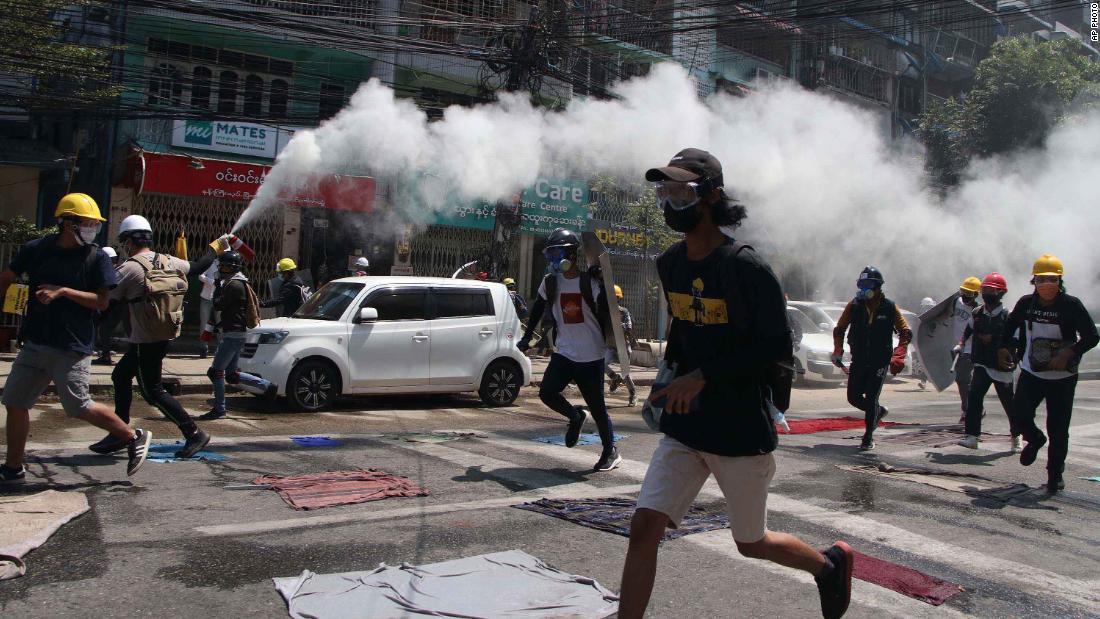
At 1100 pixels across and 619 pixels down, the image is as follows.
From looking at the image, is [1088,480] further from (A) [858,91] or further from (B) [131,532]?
(A) [858,91]

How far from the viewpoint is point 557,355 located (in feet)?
23.6

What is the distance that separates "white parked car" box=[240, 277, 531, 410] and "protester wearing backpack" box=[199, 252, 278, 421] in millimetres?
733

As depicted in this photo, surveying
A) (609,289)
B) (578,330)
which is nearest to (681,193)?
(609,289)

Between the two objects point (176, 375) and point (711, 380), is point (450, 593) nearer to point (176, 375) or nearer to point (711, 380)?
point (711, 380)

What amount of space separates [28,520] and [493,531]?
7.97 feet

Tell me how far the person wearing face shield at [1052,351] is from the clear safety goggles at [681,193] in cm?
481

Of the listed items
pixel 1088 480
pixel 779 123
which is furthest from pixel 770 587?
pixel 779 123

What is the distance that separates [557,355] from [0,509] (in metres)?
3.83

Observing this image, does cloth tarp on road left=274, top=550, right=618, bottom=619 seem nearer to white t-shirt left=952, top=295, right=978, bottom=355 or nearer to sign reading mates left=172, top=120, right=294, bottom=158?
white t-shirt left=952, top=295, right=978, bottom=355

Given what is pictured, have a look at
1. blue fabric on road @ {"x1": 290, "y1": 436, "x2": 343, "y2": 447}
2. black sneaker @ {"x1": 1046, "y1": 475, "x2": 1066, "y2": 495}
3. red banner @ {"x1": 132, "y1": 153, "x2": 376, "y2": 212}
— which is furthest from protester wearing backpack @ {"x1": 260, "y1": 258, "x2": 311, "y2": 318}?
black sneaker @ {"x1": 1046, "y1": 475, "x2": 1066, "y2": 495}

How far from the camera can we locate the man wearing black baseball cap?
3.23m

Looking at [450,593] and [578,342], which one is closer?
[450,593]

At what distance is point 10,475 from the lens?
5.66 metres

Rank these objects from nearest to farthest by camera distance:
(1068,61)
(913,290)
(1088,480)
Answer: (1088,480) < (913,290) < (1068,61)
